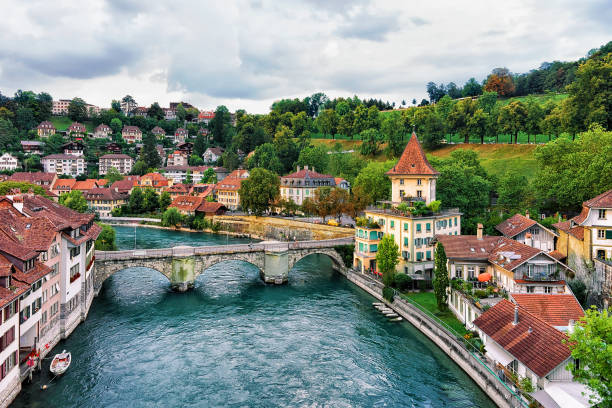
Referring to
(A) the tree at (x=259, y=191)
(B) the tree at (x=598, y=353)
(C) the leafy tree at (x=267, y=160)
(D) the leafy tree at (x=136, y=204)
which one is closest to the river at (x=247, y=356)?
(B) the tree at (x=598, y=353)

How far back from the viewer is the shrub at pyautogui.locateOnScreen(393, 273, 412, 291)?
46.0 meters

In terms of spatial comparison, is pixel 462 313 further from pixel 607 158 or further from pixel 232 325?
pixel 607 158

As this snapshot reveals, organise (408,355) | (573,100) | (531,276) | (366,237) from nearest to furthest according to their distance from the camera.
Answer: (408,355) < (531,276) < (366,237) < (573,100)

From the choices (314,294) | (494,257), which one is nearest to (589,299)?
(494,257)

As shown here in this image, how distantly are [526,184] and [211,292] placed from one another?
149ft

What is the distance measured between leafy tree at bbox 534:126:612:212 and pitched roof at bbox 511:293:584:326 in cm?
2441

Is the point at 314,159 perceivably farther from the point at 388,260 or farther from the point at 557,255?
the point at 557,255

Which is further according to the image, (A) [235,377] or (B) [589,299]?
(B) [589,299]

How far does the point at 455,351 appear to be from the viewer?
3200 cm

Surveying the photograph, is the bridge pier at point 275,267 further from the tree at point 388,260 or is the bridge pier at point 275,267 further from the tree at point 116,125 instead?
the tree at point 116,125

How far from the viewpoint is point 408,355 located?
111 ft

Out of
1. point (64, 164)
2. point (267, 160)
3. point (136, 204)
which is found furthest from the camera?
point (64, 164)

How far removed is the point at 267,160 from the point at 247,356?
8891 centimetres

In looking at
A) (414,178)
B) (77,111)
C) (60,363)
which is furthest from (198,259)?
(77,111)
